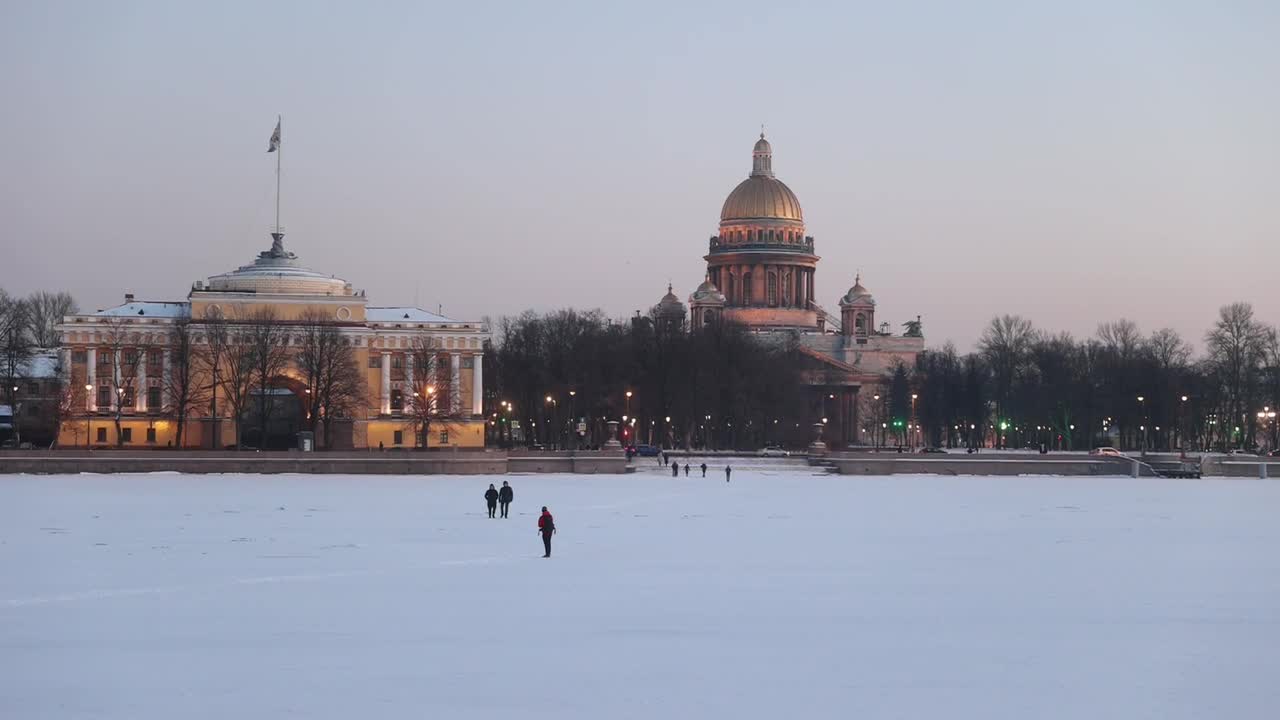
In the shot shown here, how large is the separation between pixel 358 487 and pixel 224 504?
13069 mm

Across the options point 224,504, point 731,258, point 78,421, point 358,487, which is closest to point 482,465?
point 358,487

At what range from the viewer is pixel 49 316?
479 feet

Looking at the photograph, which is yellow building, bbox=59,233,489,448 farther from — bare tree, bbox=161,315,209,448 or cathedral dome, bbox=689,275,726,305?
cathedral dome, bbox=689,275,726,305

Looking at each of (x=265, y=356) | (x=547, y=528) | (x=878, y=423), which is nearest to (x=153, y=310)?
(x=265, y=356)

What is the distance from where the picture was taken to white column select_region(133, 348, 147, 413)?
107062 millimetres

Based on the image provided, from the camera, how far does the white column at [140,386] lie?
10706 centimetres

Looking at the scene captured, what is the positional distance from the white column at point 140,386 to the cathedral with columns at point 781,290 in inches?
2623

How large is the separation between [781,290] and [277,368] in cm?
8169

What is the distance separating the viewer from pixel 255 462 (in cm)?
7538

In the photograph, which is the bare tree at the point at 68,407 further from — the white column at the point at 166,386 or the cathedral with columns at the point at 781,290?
the cathedral with columns at the point at 781,290

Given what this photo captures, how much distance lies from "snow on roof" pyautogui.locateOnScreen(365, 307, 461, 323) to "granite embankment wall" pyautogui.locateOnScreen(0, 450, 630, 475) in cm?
3747

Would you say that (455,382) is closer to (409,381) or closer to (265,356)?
(409,381)

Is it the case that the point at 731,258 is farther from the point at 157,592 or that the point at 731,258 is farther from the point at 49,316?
the point at 157,592

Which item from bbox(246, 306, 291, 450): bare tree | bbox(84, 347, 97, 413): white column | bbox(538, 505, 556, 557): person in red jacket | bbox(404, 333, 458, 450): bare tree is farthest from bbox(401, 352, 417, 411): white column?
bbox(538, 505, 556, 557): person in red jacket
